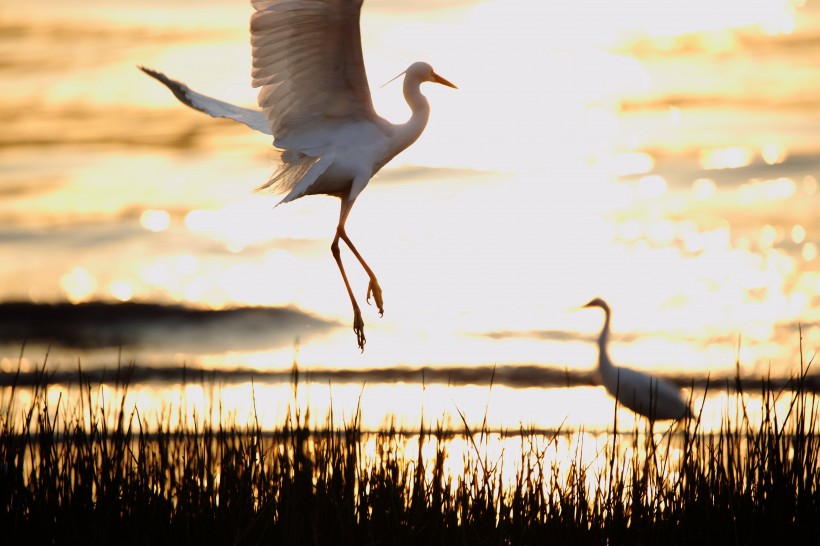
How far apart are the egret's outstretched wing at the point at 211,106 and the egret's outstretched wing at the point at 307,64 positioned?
1.19 feet

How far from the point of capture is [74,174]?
23297 mm

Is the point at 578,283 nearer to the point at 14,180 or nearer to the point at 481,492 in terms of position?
the point at 14,180

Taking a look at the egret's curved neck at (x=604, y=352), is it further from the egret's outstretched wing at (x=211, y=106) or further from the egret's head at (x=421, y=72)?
the egret's outstretched wing at (x=211, y=106)

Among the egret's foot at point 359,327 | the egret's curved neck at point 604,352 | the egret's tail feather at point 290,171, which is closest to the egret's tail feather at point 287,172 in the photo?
the egret's tail feather at point 290,171

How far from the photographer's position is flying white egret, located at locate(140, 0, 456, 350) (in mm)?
6695

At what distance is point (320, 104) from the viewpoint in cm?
737

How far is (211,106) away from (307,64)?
35.7 inches

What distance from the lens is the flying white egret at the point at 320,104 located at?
6695 millimetres

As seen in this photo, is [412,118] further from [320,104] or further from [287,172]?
[287,172]

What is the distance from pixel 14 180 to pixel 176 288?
222 inches

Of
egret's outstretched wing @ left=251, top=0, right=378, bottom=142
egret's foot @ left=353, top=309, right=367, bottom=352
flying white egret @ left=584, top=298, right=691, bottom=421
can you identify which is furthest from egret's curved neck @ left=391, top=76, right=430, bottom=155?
flying white egret @ left=584, top=298, right=691, bottom=421

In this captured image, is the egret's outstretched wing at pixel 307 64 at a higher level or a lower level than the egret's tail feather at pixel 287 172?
higher

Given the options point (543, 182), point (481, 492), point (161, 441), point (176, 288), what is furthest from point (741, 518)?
point (543, 182)

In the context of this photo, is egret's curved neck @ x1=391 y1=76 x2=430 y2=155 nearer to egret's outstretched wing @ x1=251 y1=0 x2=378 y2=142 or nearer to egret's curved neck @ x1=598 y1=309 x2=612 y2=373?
egret's outstretched wing @ x1=251 y1=0 x2=378 y2=142
